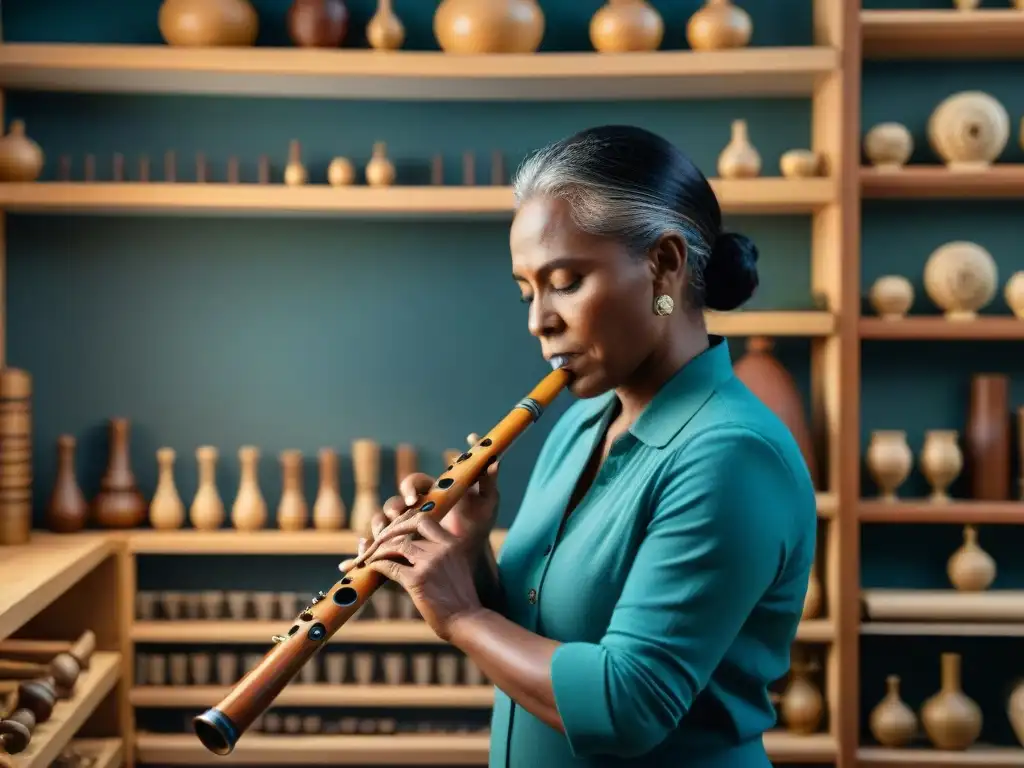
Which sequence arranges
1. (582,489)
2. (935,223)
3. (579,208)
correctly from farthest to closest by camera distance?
(935,223)
(582,489)
(579,208)

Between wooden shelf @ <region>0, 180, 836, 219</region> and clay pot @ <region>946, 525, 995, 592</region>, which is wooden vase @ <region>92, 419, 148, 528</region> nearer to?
wooden shelf @ <region>0, 180, 836, 219</region>

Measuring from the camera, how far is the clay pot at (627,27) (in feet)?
9.08

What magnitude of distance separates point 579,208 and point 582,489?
383 millimetres

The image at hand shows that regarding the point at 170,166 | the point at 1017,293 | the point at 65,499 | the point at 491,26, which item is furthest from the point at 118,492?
the point at 1017,293

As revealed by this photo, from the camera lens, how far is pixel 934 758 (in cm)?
283

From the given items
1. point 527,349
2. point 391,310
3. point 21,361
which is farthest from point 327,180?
point 21,361

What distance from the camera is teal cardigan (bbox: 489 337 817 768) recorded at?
1.12m

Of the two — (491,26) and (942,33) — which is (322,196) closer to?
(491,26)

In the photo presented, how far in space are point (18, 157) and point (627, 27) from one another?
1.57 metres

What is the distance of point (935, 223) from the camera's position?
3.05m

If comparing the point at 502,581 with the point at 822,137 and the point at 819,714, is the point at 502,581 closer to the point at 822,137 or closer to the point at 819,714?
the point at 819,714

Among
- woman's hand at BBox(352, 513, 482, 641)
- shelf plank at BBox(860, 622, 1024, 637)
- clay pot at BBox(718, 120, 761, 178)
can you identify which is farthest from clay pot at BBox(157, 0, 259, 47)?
shelf plank at BBox(860, 622, 1024, 637)

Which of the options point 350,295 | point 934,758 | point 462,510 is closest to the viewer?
point 462,510

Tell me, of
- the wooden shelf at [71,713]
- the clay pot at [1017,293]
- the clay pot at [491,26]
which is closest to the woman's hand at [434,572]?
the wooden shelf at [71,713]
